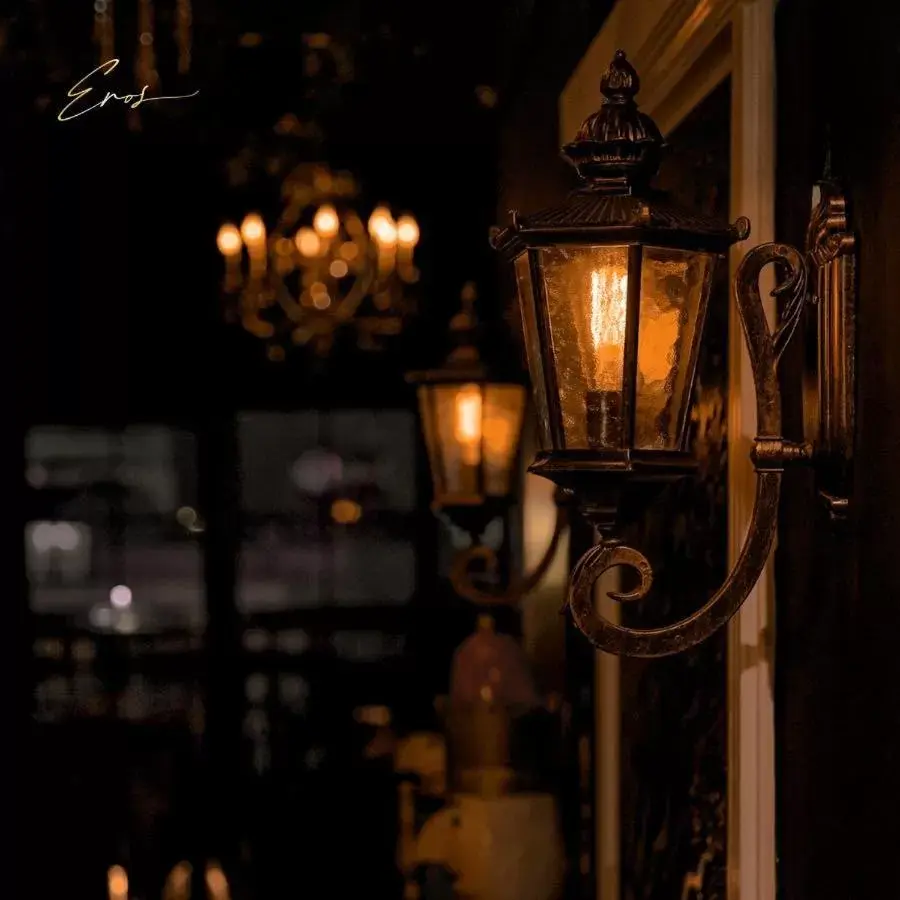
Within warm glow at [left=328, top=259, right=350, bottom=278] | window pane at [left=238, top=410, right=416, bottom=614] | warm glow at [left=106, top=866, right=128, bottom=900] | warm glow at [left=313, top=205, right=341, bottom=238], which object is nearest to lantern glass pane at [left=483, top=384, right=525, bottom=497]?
warm glow at [left=106, top=866, right=128, bottom=900]

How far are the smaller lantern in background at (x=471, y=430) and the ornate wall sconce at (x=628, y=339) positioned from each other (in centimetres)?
189

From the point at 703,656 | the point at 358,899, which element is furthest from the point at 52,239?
the point at 703,656

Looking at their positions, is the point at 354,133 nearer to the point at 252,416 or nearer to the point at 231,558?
the point at 252,416

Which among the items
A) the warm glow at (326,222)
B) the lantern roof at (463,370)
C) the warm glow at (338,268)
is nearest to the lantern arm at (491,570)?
the lantern roof at (463,370)

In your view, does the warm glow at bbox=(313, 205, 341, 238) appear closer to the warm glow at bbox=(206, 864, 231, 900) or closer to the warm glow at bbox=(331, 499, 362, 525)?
the warm glow at bbox=(206, 864, 231, 900)

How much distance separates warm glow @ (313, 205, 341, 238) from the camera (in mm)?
6727

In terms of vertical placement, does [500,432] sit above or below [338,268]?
below

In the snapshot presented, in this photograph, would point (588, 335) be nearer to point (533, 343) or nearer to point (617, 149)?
point (533, 343)

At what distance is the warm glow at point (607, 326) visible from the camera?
1.75 meters

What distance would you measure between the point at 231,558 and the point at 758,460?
313 inches

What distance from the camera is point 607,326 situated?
1.77 meters

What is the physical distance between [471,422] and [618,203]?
2.01 metres

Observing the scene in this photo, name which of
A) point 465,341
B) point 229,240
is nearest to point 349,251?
point 229,240

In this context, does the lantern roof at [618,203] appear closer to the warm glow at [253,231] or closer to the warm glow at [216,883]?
the warm glow at [216,883]
